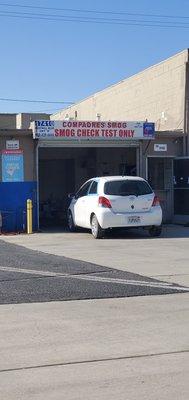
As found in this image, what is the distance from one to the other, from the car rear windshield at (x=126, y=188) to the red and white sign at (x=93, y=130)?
360 cm

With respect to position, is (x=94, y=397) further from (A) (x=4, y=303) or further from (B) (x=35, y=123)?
(B) (x=35, y=123)

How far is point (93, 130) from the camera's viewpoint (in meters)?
20.5

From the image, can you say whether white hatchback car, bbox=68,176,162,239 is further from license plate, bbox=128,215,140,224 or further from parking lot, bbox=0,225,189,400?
parking lot, bbox=0,225,189,400

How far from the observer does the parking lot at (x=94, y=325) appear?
5.34 metres

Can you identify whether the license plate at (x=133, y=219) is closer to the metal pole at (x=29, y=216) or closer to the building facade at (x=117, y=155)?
the metal pole at (x=29, y=216)

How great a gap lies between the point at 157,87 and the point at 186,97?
2554mm

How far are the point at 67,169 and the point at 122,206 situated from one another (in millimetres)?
13572

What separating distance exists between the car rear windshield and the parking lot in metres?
3.57

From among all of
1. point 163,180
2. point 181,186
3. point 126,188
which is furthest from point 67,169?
point 126,188

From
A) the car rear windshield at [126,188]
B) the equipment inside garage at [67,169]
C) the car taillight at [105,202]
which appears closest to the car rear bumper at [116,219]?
the car taillight at [105,202]

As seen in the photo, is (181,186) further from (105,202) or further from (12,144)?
(12,144)

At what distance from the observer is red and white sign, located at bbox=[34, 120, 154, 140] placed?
20.0 meters

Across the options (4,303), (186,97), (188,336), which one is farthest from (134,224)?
(188,336)

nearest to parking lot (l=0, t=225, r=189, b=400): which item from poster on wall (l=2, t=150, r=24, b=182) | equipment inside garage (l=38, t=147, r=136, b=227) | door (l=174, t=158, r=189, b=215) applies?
poster on wall (l=2, t=150, r=24, b=182)
